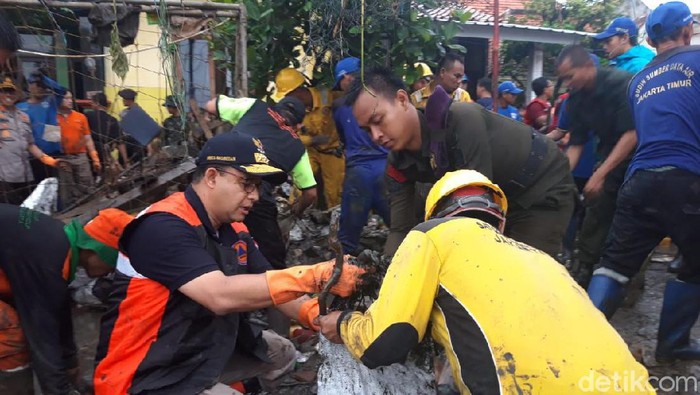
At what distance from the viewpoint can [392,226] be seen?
353 centimetres

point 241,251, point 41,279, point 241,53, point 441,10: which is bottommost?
point 41,279

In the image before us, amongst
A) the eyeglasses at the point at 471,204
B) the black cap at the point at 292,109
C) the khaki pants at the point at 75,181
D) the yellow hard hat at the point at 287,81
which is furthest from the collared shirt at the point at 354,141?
the eyeglasses at the point at 471,204

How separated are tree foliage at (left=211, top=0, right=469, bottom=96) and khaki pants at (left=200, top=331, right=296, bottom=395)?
10.9 feet

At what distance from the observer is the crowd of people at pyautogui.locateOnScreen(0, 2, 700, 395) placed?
1.75m

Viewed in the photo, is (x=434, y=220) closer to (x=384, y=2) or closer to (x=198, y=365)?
(x=198, y=365)

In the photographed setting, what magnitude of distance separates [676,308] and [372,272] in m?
2.08

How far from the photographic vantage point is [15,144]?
4961 millimetres

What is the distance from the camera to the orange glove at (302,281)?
7.27 feet

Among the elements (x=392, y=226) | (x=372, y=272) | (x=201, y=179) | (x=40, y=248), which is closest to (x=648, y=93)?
(x=392, y=226)

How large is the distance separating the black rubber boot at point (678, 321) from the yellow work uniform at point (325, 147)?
365 cm

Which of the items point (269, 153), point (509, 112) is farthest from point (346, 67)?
point (509, 112)

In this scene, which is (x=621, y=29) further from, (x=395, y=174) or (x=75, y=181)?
(x=75, y=181)

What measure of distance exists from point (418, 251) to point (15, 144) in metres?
4.39

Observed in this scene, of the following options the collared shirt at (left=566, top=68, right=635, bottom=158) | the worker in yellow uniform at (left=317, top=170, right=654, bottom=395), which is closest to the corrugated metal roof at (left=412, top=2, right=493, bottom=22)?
the collared shirt at (left=566, top=68, right=635, bottom=158)
